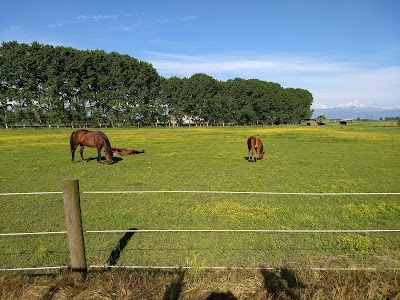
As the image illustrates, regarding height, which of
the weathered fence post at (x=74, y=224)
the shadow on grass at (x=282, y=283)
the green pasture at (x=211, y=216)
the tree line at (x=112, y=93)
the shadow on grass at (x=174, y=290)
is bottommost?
the green pasture at (x=211, y=216)

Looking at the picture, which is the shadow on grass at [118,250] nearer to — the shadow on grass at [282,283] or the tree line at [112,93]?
the shadow on grass at [282,283]

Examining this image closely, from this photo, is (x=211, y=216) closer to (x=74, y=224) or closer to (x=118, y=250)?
(x=118, y=250)

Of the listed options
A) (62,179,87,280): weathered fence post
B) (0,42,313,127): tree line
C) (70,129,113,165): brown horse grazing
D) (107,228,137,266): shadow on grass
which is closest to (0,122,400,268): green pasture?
(107,228,137,266): shadow on grass

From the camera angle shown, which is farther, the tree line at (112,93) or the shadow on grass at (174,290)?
the tree line at (112,93)

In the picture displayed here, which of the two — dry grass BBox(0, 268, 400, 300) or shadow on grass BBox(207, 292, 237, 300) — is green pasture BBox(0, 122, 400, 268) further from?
shadow on grass BBox(207, 292, 237, 300)

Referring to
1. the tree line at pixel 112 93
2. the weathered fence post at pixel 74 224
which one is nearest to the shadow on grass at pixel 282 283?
the weathered fence post at pixel 74 224

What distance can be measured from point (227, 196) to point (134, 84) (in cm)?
7298

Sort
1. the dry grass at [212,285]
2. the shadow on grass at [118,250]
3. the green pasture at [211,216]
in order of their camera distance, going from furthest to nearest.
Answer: the green pasture at [211,216]
the shadow on grass at [118,250]
the dry grass at [212,285]

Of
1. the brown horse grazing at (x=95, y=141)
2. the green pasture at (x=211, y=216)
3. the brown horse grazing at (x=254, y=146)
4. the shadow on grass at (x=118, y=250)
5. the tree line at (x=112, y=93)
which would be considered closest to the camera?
the shadow on grass at (x=118, y=250)

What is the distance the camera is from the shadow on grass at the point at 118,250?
6.09 metres

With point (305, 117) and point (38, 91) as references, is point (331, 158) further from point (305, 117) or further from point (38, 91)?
point (305, 117)

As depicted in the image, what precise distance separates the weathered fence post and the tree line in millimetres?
64334

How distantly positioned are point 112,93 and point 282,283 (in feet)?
249

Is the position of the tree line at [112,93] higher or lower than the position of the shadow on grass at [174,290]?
higher
